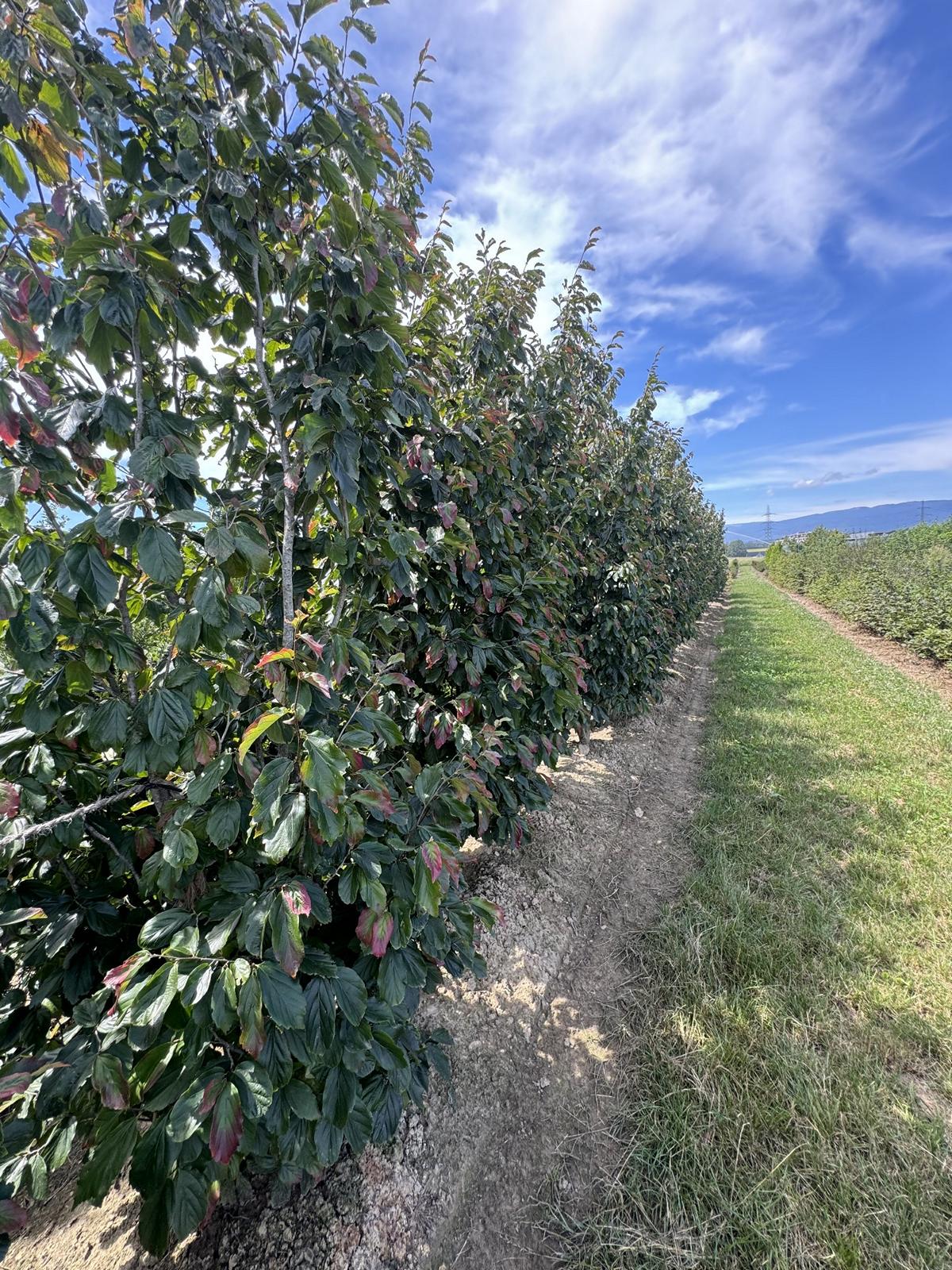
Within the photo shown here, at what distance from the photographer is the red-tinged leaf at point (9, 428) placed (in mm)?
858

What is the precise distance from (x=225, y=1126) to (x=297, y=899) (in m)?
0.38

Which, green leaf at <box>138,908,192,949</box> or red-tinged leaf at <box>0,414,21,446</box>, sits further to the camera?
green leaf at <box>138,908,192,949</box>

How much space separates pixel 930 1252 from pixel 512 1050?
1.36 metres

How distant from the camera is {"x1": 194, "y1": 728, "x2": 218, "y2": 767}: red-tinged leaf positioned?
3.52 feet

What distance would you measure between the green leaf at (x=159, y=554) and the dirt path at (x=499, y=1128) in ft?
6.18

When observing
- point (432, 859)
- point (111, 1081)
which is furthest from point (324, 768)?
point (111, 1081)

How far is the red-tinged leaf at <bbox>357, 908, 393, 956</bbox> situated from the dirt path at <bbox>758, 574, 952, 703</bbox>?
32.8 feet

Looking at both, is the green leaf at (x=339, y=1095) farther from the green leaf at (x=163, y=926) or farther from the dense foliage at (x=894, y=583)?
the dense foliage at (x=894, y=583)

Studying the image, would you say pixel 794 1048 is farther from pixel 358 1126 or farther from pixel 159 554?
pixel 159 554

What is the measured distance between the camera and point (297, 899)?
952mm

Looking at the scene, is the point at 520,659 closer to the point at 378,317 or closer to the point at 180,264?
the point at 378,317

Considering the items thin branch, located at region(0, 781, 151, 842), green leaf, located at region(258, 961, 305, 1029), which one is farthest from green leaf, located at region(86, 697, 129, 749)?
green leaf, located at region(258, 961, 305, 1029)

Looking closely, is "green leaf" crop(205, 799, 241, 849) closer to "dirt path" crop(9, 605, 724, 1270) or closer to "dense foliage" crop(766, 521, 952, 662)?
"dirt path" crop(9, 605, 724, 1270)

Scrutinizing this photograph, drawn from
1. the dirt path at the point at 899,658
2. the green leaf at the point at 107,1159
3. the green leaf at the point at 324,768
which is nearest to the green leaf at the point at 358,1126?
the green leaf at the point at 107,1159
